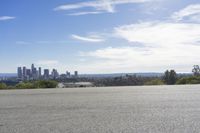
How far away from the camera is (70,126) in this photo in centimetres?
1494

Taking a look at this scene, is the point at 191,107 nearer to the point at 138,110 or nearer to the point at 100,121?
the point at 138,110

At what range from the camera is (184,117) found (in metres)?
16.5

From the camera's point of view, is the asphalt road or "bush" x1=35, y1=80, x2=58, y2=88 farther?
"bush" x1=35, y1=80, x2=58, y2=88

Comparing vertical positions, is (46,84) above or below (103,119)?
above

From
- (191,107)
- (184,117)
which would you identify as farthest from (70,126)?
(191,107)

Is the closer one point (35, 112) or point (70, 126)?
point (70, 126)

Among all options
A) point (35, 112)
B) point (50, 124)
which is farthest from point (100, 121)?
point (35, 112)

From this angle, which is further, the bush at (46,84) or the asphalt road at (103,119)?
the bush at (46,84)

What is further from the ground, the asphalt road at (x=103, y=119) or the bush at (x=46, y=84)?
the bush at (x=46, y=84)

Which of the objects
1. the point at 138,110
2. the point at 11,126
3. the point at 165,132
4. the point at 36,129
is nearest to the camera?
the point at 165,132

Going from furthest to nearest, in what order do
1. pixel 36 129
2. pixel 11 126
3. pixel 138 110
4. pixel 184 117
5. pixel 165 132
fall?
pixel 138 110 < pixel 184 117 < pixel 11 126 < pixel 36 129 < pixel 165 132

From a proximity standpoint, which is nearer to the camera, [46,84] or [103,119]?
[103,119]

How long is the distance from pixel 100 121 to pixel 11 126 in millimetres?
3031

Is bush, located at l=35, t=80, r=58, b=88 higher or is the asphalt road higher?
bush, located at l=35, t=80, r=58, b=88
